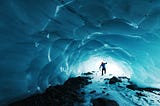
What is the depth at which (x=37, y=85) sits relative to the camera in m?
8.73

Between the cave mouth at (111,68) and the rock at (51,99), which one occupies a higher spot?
the cave mouth at (111,68)

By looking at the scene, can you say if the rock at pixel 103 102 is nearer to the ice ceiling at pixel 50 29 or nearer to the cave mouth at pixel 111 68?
the ice ceiling at pixel 50 29

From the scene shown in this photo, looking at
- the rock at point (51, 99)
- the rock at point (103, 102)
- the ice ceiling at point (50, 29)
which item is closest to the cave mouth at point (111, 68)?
the ice ceiling at point (50, 29)

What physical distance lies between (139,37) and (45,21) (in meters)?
5.88

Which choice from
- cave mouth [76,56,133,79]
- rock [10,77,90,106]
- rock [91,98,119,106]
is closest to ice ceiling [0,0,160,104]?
rock [10,77,90,106]

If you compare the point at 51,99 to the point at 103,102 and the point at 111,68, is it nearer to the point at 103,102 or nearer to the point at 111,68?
the point at 103,102

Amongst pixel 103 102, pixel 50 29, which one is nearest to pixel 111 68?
pixel 103 102

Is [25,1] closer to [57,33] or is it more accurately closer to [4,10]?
[4,10]

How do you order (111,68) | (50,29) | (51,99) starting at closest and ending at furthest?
(50,29)
(51,99)
(111,68)

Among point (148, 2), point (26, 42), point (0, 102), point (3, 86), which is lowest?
point (0, 102)

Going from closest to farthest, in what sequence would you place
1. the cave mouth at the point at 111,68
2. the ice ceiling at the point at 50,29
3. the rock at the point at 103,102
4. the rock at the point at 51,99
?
the ice ceiling at the point at 50,29 → the rock at the point at 51,99 → the rock at the point at 103,102 → the cave mouth at the point at 111,68

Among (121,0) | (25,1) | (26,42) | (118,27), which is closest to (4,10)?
(25,1)

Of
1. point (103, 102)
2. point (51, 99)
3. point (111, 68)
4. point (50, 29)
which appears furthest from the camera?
point (111, 68)

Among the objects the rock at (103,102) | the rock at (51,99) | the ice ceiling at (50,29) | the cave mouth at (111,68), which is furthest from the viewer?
the cave mouth at (111,68)
